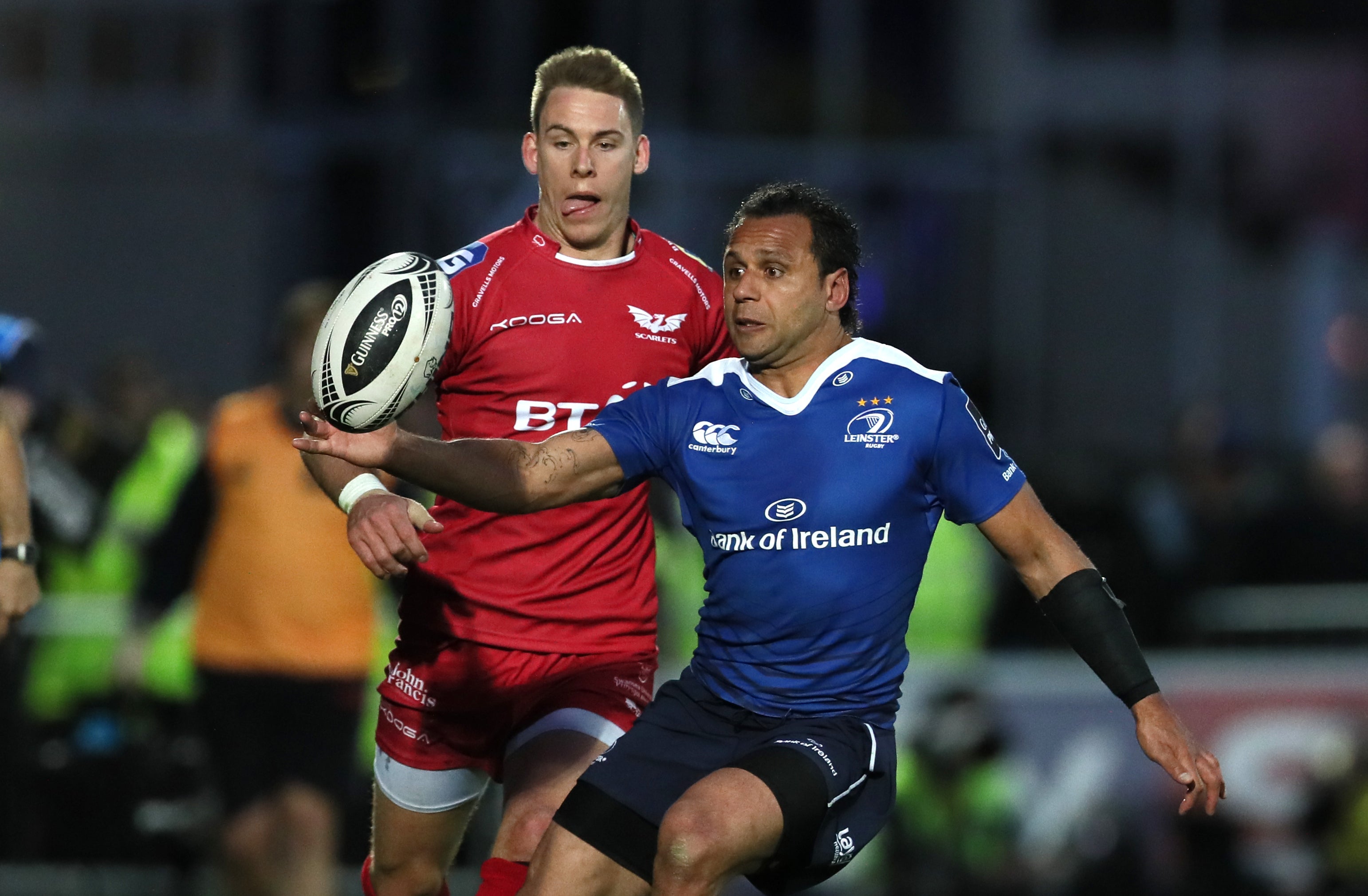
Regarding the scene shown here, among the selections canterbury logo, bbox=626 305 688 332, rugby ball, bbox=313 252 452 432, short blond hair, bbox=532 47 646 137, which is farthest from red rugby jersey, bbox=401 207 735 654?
rugby ball, bbox=313 252 452 432

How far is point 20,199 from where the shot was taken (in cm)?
1781

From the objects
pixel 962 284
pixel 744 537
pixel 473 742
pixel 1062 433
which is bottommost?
pixel 1062 433

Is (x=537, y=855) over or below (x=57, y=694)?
over

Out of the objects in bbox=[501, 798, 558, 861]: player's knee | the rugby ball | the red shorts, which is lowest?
bbox=[501, 798, 558, 861]: player's knee

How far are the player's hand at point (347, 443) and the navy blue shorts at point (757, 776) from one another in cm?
91

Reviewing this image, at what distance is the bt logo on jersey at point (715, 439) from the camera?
4.60 meters

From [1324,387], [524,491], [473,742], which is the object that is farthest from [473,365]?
[1324,387]

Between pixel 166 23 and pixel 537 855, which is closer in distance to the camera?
pixel 537 855

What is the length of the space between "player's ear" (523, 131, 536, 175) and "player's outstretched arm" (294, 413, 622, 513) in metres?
0.81

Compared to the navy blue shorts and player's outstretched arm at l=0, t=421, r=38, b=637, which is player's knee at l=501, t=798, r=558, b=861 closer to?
the navy blue shorts

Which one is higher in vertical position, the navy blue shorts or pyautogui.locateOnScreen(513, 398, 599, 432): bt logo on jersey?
pyautogui.locateOnScreen(513, 398, 599, 432): bt logo on jersey

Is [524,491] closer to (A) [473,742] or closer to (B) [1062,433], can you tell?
(A) [473,742]

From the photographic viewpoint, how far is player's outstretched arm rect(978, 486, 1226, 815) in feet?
14.9

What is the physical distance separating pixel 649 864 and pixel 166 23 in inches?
589
